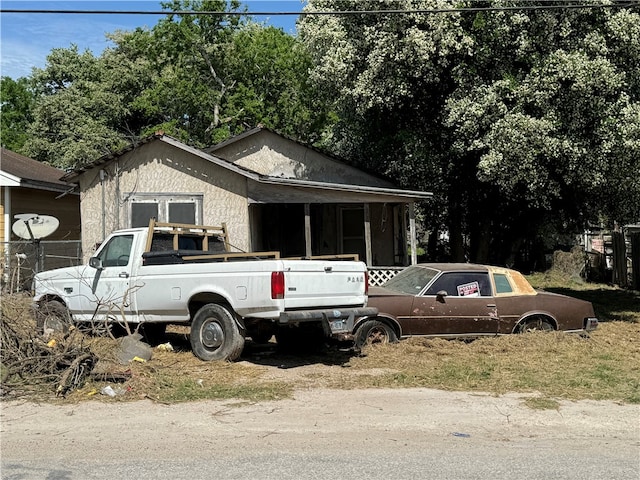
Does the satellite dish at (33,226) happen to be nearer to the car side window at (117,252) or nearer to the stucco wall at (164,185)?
the stucco wall at (164,185)

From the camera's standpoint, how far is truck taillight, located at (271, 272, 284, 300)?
8.50m

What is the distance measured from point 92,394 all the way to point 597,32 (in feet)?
39.7

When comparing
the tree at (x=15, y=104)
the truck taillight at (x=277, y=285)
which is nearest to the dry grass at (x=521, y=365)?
the truck taillight at (x=277, y=285)

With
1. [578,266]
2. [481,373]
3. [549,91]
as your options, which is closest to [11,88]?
[578,266]

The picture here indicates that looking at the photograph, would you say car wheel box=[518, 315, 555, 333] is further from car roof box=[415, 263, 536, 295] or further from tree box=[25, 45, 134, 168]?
tree box=[25, 45, 134, 168]

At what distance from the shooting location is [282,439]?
6.03m

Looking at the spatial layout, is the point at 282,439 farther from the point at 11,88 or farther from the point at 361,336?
the point at 11,88

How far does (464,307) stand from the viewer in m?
10.5

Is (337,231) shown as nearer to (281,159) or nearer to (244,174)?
(281,159)

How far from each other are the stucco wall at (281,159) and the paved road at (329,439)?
1306cm

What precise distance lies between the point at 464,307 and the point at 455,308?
0.15 metres

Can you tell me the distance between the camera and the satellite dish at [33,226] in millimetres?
15992

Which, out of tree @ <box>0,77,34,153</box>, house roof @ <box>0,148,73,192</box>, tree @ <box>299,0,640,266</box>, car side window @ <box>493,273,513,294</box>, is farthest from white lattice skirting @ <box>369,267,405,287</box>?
tree @ <box>0,77,34,153</box>

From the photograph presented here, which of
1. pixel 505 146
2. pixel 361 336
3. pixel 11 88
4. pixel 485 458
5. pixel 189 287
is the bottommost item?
pixel 485 458
